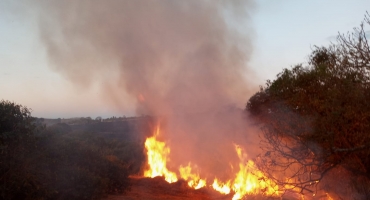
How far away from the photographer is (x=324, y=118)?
782 centimetres

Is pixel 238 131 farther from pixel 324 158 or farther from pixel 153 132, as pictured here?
pixel 324 158

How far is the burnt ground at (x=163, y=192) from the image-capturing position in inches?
550

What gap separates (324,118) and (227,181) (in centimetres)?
732

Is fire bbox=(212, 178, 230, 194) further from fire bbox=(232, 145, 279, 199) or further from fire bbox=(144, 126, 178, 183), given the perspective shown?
fire bbox=(144, 126, 178, 183)

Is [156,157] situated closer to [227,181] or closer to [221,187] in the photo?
[221,187]

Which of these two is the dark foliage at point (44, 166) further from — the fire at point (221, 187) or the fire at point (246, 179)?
the fire at point (246, 179)

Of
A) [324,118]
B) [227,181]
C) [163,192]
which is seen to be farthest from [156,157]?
[324,118]

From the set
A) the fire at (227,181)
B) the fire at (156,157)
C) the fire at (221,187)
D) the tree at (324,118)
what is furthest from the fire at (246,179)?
the fire at (156,157)

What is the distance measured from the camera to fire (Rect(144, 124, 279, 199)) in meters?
11.7

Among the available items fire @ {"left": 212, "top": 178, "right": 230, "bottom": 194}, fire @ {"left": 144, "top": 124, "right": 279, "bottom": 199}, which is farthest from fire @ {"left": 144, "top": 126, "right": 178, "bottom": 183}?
Result: fire @ {"left": 212, "top": 178, "right": 230, "bottom": 194}

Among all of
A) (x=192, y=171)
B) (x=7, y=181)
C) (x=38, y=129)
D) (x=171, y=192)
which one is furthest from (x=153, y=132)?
(x=7, y=181)

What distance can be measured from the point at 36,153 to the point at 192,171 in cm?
814

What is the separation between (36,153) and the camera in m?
10.2

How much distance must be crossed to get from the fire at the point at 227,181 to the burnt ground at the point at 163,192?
0.32 meters
